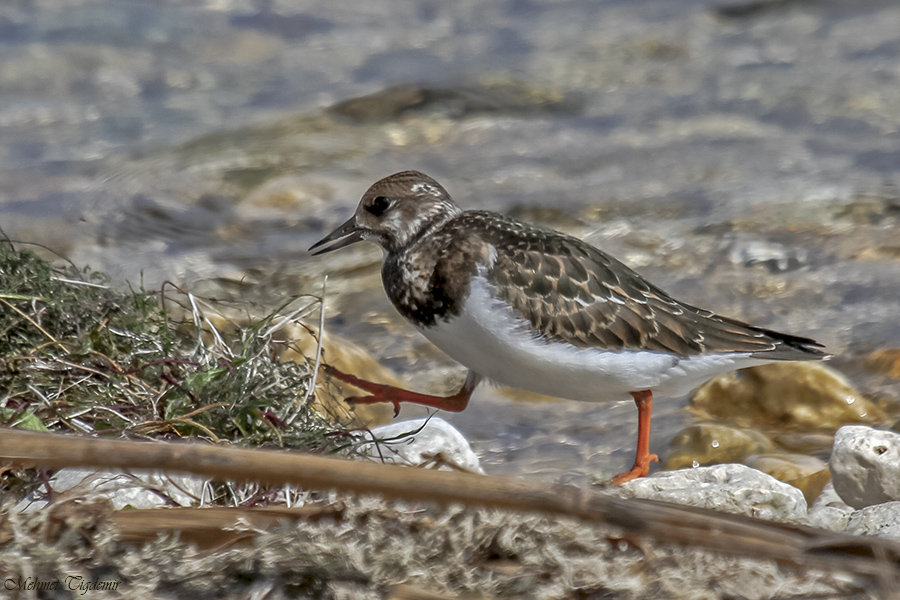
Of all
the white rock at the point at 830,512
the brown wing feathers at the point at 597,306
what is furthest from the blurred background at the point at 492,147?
the white rock at the point at 830,512

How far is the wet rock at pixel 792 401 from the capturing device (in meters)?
4.73

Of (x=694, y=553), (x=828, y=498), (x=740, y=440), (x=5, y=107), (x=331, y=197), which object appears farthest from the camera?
(x=5, y=107)

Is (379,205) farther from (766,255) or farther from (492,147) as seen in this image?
(492,147)

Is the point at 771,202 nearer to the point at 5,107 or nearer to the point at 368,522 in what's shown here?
the point at 368,522

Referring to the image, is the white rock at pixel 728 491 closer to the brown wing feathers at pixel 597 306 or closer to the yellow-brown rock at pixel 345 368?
the brown wing feathers at pixel 597 306

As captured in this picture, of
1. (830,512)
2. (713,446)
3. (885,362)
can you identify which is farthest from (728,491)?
(885,362)

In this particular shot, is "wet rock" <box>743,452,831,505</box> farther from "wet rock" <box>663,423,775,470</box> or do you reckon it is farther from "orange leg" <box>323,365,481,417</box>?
"orange leg" <box>323,365,481,417</box>

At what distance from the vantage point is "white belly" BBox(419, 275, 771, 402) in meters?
3.55

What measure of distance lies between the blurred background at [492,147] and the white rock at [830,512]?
108cm

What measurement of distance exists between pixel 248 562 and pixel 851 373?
4165 mm

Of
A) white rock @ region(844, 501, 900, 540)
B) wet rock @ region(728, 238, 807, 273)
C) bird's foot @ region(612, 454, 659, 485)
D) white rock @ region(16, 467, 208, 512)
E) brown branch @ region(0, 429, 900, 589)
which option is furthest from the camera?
wet rock @ region(728, 238, 807, 273)

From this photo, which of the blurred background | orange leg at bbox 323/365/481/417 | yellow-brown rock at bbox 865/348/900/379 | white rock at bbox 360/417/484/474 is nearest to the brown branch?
white rock at bbox 360/417/484/474

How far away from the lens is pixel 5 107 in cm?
930

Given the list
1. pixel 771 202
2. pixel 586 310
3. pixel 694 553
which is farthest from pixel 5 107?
pixel 694 553
